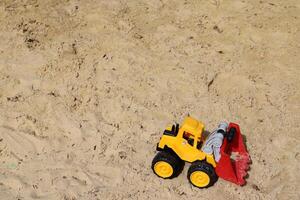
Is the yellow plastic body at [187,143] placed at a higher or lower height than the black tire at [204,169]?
higher

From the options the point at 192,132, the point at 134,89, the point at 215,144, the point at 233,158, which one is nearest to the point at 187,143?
the point at 192,132

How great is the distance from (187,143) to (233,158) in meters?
0.45

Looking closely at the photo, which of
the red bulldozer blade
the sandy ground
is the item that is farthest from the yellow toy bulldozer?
the sandy ground

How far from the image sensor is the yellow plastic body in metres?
3.39

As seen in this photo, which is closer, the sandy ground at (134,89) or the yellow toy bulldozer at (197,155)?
the yellow toy bulldozer at (197,155)

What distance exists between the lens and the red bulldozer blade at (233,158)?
131 inches

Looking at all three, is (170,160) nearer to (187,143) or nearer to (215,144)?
(187,143)

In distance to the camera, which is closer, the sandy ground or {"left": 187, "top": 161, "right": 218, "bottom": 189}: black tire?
{"left": 187, "top": 161, "right": 218, "bottom": 189}: black tire

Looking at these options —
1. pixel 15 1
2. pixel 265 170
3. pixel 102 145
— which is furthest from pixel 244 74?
pixel 15 1

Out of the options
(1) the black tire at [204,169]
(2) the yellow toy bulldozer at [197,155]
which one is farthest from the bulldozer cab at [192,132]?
(1) the black tire at [204,169]

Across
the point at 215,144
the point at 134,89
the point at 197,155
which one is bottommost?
the point at 134,89

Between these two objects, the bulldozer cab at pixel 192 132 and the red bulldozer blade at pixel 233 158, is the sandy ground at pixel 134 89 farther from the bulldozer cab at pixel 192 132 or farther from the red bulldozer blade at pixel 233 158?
the bulldozer cab at pixel 192 132

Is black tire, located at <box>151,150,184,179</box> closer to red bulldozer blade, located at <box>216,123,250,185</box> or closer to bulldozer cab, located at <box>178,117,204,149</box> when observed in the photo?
bulldozer cab, located at <box>178,117,204,149</box>

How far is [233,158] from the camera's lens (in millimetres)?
3656
